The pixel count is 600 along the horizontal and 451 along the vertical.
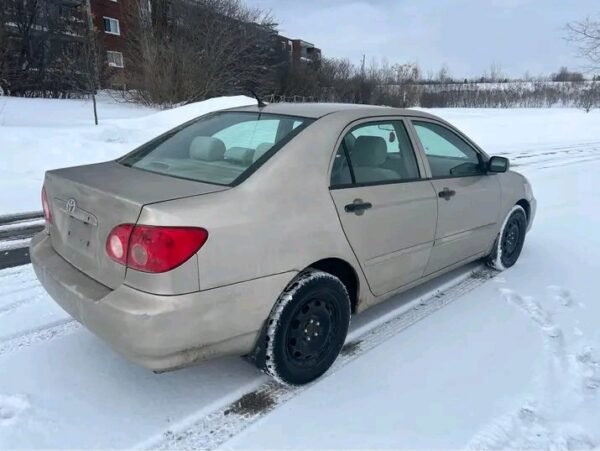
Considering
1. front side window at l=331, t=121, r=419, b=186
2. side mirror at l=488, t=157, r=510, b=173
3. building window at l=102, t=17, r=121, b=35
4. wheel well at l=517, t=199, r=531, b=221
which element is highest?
building window at l=102, t=17, r=121, b=35

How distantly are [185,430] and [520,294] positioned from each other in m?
2.98

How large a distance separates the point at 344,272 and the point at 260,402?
0.91 m

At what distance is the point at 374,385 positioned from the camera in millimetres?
2766

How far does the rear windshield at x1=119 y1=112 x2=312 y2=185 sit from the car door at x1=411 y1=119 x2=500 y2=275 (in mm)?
1160

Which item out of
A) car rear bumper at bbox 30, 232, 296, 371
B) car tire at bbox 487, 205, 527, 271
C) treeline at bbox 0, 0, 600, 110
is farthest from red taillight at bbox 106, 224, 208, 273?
treeline at bbox 0, 0, 600, 110

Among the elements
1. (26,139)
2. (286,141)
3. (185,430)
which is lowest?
(185,430)

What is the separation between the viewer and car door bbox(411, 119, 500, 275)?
11.7 feet

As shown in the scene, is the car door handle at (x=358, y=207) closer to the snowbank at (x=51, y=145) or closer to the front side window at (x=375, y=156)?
the front side window at (x=375, y=156)

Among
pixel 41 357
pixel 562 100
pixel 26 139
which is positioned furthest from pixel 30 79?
pixel 562 100

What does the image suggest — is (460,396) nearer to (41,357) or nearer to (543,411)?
(543,411)

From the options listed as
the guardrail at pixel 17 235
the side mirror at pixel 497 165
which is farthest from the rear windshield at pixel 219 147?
the guardrail at pixel 17 235

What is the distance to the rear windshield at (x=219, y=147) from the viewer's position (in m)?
2.67

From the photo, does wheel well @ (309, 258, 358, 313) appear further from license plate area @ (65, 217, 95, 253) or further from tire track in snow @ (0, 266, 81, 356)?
tire track in snow @ (0, 266, 81, 356)

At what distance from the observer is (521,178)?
4711 millimetres
